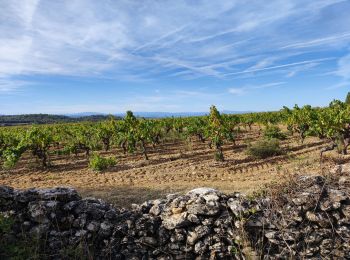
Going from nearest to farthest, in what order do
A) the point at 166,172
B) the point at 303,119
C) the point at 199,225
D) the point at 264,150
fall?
1. the point at 199,225
2. the point at 166,172
3. the point at 264,150
4. the point at 303,119

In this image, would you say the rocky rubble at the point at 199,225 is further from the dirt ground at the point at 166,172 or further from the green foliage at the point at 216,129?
the green foliage at the point at 216,129

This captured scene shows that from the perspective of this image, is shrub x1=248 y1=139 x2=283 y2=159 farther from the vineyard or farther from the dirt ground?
the dirt ground

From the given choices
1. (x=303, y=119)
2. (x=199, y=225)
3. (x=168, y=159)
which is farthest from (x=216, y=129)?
(x=199, y=225)

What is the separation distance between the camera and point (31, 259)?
534cm

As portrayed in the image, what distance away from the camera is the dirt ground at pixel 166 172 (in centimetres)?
1545

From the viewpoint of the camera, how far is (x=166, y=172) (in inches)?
834

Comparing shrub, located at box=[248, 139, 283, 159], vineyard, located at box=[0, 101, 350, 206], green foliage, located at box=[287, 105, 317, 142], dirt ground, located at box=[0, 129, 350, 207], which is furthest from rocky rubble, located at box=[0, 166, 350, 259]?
green foliage, located at box=[287, 105, 317, 142]

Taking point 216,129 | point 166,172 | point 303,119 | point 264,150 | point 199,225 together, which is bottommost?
point 166,172

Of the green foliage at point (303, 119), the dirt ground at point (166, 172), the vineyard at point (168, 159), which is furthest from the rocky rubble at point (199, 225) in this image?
the green foliage at point (303, 119)

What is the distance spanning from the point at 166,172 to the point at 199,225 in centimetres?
1540

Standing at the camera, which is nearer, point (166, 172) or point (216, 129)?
point (166, 172)

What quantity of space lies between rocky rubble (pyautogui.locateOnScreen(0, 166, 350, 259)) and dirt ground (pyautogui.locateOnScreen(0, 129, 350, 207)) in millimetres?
5879

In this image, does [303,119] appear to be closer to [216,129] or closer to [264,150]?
[264,150]

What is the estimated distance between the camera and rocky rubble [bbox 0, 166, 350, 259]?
5594mm
